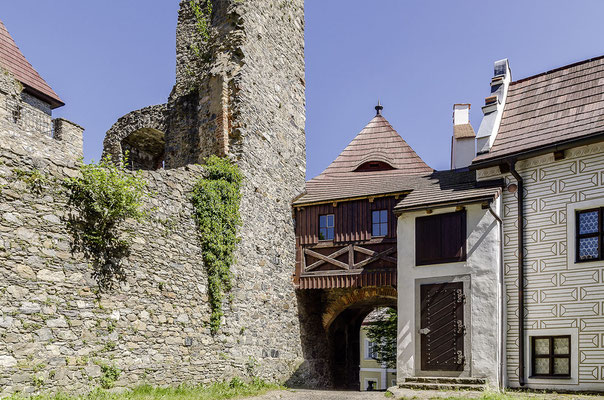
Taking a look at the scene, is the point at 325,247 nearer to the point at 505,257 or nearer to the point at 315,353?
the point at 315,353

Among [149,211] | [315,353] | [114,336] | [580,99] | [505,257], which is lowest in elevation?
[315,353]

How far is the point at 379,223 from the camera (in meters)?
16.3

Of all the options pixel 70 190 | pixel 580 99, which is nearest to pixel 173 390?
pixel 70 190

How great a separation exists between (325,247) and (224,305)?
4.04m

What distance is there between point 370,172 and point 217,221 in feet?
21.0

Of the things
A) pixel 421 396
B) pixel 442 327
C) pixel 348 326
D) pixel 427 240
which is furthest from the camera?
pixel 348 326

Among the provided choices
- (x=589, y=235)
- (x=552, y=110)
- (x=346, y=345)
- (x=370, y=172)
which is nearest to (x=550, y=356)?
(x=589, y=235)

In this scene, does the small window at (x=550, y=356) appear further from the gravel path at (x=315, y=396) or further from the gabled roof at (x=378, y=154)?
the gabled roof at (x=378, y=154)

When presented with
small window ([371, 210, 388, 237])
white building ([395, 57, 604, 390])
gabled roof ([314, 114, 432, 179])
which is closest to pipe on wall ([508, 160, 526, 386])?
white building ([395, 57, 604, 390])

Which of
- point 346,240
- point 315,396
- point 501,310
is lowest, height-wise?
point 315,396

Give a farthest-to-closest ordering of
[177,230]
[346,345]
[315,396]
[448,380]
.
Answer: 1. [346,345]
2. [315,396]
3. [448,380]
4. [177,230]

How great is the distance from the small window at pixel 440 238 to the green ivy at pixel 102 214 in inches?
256

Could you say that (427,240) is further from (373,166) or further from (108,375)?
(108,375)

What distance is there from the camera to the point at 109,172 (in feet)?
35.1
